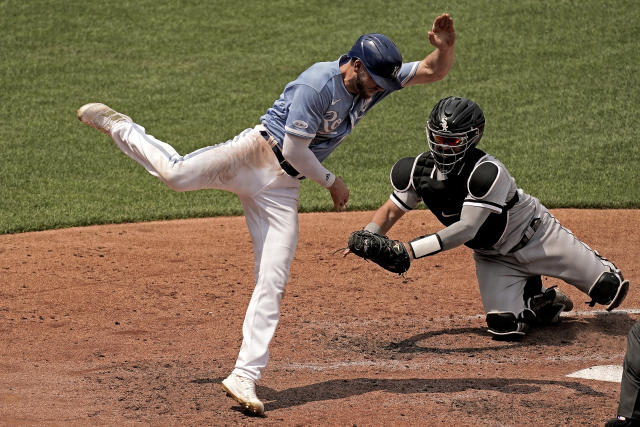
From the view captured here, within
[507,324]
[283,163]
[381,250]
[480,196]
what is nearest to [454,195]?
[480,196]

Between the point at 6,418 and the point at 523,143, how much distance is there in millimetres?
8194

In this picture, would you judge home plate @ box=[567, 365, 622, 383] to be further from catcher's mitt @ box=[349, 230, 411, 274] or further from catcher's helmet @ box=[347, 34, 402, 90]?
catcher's helmet @ box=[347, 34, 402, 90]

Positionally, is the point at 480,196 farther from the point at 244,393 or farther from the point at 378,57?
the point at 244,393

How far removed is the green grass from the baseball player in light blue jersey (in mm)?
4286

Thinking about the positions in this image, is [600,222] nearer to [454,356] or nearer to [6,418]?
[454,356]

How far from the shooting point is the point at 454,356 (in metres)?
6.11

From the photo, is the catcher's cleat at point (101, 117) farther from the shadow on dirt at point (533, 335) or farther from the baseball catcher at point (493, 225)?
the shadow on dirt at point (533, 335)

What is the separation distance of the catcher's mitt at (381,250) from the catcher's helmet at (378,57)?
88cm

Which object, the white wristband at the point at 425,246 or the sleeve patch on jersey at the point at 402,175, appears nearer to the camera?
the white wristband at the point at 425,246

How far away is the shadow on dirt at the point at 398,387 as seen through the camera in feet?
17.4

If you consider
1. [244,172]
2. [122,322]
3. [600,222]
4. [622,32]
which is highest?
[622,32]

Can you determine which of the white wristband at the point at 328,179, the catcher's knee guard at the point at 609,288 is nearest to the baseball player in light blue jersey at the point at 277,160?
the white wristband at the point at 328,179

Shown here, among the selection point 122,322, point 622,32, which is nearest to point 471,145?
point 122,322

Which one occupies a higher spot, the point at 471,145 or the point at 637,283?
the point at 471,145
